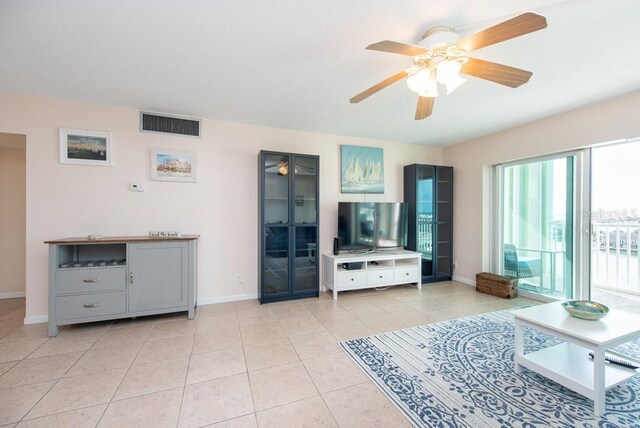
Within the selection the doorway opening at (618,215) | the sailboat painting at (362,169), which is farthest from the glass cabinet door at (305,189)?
the doorway opening at (618,215)

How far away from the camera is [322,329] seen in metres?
2.63

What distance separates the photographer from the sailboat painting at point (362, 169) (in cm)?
410

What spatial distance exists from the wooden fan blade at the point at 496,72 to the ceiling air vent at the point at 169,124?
3.06 m

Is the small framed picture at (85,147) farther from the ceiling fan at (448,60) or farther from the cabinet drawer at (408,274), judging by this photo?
the cabinet drawer at (408,274)

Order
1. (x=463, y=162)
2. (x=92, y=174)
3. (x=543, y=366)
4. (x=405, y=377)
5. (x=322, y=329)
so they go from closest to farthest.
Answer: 1. (x=543, y=366)
2. (x=405, y=377)
3. (x=322, y=329)
4. (x=92, y=174)
5. (x=463, y=162)

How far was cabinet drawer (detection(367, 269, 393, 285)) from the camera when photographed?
376cm

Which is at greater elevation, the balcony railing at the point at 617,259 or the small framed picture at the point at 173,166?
the small framed picture at the point at 173,166

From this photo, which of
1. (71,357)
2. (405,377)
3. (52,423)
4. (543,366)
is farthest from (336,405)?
(71,357)

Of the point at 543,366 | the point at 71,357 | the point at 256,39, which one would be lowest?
the point at 71,357

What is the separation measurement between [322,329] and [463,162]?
378 centimetres

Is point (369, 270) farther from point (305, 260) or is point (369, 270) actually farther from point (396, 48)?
point (396, 48)

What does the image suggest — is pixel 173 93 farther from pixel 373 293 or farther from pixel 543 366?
pixel 543 366

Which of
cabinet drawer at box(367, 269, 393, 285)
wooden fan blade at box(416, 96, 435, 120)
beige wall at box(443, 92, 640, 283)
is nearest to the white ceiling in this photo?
beige wall at box(443, 92, 640, 283)

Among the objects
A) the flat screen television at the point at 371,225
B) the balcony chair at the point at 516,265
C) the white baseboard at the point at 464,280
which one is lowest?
the white baseboard at the point at 464,280
